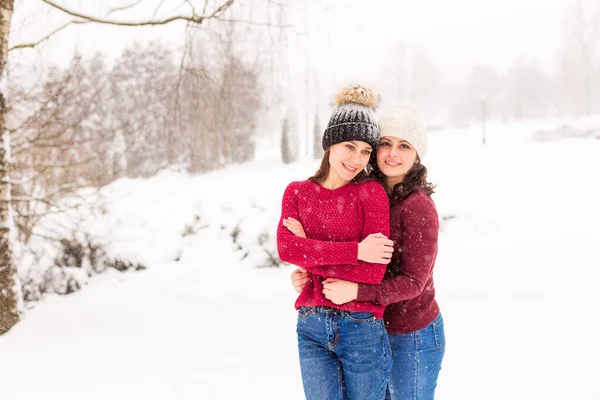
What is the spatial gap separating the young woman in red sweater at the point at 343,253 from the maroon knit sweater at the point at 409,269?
64 millimetres

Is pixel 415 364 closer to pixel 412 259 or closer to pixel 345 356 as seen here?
pixel 345 356

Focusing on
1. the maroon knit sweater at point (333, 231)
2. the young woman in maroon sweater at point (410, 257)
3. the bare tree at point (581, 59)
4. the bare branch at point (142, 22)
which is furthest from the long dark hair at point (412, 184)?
the bare tree at point (581, 59)

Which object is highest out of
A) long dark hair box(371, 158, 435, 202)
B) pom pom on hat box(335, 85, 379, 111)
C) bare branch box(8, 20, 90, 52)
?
bare branch box(8, 20, 90, 52)

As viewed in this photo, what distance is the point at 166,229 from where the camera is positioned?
7777 mm

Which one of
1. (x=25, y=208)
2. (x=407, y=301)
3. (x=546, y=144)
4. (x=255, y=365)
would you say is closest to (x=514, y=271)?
(x=255, y=365)

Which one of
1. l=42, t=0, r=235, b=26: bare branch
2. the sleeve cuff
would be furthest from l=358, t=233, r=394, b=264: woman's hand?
l=42, t=0, r=235, b=26: bare branch

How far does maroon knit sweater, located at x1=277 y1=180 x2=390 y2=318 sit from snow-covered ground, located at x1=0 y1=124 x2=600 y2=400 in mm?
1999

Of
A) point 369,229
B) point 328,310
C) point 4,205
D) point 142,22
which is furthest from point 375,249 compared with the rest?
point 4,205

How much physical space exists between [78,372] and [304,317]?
110 inches

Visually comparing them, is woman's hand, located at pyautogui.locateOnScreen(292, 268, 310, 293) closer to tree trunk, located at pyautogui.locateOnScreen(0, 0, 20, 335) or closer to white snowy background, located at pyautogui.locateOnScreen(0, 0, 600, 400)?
white snowy background, located at pyautogui.locateOnScreen(0, 0, 600, 400)

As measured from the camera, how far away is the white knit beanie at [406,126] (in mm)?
1746

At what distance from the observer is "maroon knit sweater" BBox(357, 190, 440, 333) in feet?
5.22

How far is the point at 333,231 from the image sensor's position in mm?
1662

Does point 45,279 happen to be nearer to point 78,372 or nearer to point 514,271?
point 78,372
